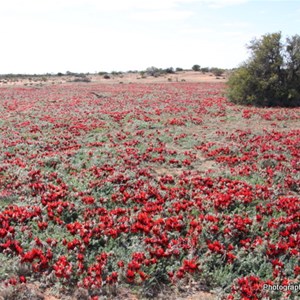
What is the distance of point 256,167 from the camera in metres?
11.7

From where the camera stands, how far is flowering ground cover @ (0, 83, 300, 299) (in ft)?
20.1

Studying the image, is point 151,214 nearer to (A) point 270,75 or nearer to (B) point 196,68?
(A) point 270,75

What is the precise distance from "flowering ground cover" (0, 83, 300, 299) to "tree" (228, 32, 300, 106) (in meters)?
13.8

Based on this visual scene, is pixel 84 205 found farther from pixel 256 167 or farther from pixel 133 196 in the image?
pixel 256 167

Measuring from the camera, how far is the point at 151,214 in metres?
8.29

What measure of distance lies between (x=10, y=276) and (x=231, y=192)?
213 inches

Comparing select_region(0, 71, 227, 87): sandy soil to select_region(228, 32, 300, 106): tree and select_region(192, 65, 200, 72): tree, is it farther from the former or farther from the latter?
select_region(228, 32, 300, 106): tree

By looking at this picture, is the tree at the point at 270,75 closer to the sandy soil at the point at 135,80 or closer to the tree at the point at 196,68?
the sandy soil at the point at 135,80

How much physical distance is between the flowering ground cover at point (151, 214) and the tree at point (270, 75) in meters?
13.8

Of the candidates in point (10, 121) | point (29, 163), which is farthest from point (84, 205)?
point (10, 121)

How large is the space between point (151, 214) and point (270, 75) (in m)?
24.6

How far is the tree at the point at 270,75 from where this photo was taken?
2933cm

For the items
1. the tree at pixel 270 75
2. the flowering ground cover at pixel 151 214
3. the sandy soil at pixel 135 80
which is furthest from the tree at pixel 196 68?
the flowering ground cover at pixel 151 214

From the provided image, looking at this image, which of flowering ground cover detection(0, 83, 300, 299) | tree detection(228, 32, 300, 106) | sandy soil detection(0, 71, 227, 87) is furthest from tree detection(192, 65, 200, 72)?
flowering ground cover detection(0, 83, 300, 299)
